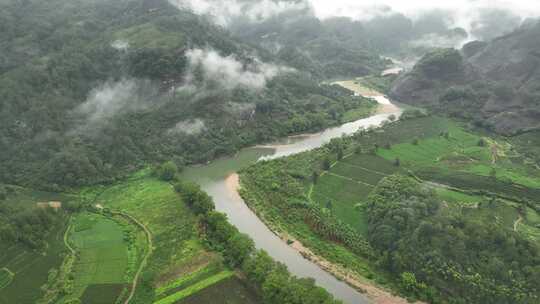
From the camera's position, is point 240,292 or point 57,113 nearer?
point 240,292

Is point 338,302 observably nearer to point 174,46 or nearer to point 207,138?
point 207,138

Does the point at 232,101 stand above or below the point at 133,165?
above

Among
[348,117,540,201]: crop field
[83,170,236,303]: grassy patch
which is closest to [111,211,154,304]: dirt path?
[83,170,236,303]: grassy patch

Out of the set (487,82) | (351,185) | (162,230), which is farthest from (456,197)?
(487,82)

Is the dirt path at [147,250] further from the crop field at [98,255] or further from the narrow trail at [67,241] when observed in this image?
the narrow trail at [67,241]

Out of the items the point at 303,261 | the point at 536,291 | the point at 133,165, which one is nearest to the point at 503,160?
the point at 536,291

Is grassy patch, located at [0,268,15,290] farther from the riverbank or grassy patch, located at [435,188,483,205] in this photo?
grassy patch, located at [435,188,483,205]

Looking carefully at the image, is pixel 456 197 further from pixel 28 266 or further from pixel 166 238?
pixel 28 266
